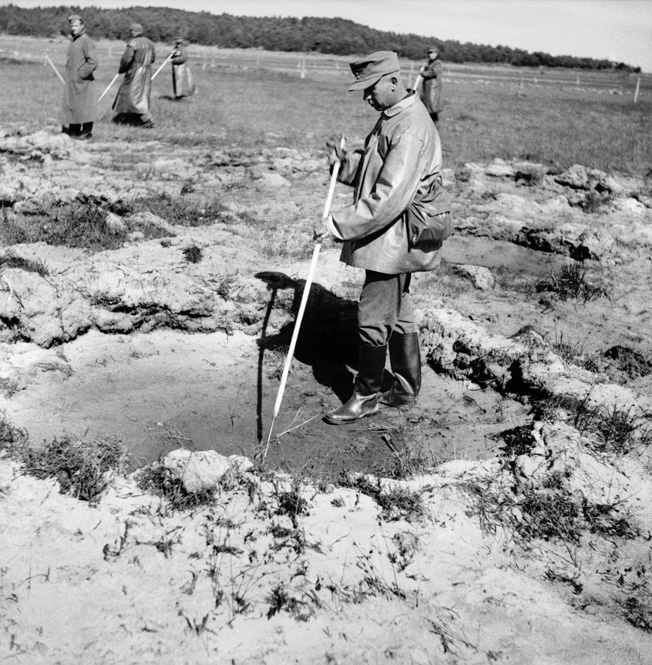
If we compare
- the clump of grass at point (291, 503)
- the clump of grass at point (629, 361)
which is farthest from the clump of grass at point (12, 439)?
the clump of grass at point (629, 361)

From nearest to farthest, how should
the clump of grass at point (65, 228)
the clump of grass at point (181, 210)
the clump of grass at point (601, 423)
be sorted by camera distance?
the clump of grass at point (601, 423), the clump of grass at point (65, 228), the clump of grass at point (181, 210)

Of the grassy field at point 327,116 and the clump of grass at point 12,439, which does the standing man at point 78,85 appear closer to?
the grassy field at point 327,116

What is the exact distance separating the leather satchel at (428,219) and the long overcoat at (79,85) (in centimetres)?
853

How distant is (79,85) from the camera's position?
35.8ft

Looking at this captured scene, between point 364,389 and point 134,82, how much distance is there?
1013 cm

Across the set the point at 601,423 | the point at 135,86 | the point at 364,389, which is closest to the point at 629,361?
the point at 601,423

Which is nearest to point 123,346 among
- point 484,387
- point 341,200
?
point 484,387

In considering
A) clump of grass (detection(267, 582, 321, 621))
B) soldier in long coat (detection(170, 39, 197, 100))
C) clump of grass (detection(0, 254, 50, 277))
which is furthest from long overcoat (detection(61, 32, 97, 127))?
clump of grass (detection(267, 582, 321, 621))

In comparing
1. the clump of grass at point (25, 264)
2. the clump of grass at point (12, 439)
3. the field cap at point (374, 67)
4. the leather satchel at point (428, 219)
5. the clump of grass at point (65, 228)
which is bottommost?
the clump of grass at point (12, 439)

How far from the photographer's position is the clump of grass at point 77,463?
3.34 m

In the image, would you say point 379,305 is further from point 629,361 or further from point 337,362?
point 629,361

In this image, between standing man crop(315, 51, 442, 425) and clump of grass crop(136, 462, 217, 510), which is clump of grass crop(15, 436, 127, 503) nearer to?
clump of grass crop(136, 462, 217, 510)

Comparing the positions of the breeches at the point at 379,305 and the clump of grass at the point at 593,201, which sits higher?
the clump of grass at the point at 593,201

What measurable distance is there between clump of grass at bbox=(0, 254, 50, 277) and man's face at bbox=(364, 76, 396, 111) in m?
2.59
